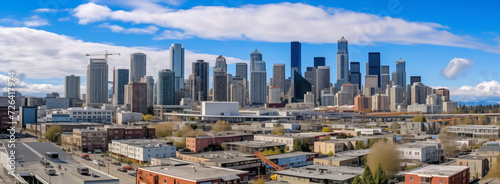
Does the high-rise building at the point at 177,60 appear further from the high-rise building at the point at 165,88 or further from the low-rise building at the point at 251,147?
the low-rise building at the point at 251,147

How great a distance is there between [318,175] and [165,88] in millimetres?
75776

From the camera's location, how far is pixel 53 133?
31.6 meters

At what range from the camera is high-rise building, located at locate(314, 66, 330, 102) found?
133250 mm

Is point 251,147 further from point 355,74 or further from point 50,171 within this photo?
point 355,74

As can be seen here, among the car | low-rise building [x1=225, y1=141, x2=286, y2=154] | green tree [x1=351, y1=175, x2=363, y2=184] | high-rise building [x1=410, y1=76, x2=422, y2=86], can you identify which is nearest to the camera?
green tree [x1=351, y1=175, x2=363, y2=184]

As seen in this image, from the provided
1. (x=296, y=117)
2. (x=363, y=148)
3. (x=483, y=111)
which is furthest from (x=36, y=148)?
(x=483, y=111)

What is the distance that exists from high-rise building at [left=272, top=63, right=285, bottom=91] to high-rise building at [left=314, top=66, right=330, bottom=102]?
930 centimetres

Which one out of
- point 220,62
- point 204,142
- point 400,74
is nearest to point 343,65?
point 400,74

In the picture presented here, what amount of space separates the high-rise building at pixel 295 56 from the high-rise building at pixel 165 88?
72.1 metres

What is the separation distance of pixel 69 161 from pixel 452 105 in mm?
74492

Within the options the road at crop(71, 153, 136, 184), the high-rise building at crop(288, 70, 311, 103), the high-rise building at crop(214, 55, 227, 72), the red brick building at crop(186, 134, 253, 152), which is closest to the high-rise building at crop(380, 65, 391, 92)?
the high-rise building at crop(288, 70, 311, 103)

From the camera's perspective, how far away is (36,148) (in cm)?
2098

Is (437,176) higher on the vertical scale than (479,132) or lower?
higher

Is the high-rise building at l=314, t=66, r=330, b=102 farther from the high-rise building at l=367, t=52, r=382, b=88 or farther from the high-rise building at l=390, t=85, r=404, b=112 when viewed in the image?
the high-rise building at l=390, t=85, r=404, b=112
